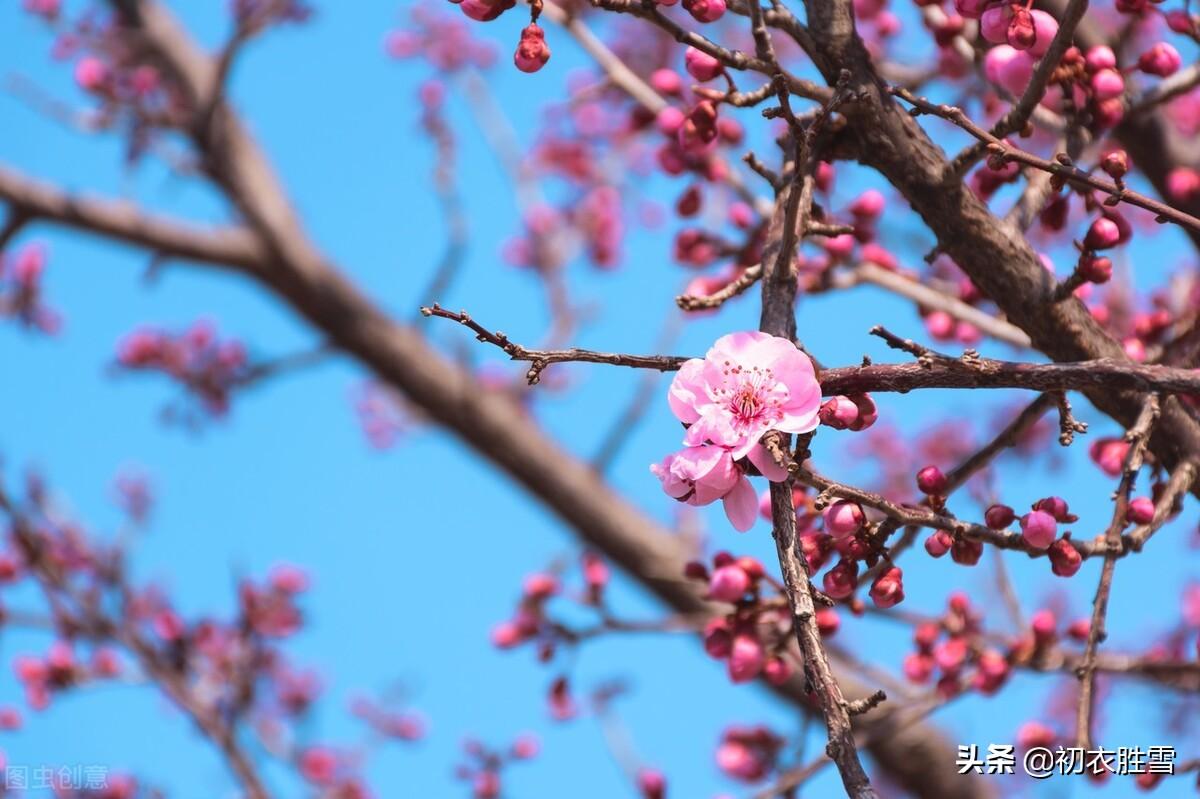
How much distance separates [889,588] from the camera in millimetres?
1757

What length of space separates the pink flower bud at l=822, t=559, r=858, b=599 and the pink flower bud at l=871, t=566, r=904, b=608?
8cm

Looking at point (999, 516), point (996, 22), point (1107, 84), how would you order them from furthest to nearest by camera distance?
point (1107, 84)
point (996, 22)
point (999, 516)

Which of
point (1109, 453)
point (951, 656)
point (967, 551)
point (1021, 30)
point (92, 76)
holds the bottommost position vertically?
point (967, 551)

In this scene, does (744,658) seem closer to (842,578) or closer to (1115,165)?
(842,578)

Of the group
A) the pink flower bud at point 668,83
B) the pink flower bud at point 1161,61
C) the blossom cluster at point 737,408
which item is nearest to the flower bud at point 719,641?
the blossom cluster at point 737,408

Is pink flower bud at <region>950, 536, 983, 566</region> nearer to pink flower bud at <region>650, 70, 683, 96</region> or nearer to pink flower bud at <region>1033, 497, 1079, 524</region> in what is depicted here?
pink flower bud at <region>1033, 497, 1079, 524</region>

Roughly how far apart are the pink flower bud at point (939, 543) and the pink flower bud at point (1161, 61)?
4.49 feet

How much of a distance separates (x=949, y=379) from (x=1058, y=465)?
21.6 feet

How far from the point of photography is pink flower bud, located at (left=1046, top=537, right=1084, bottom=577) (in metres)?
1.81

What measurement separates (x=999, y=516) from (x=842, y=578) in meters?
0.42

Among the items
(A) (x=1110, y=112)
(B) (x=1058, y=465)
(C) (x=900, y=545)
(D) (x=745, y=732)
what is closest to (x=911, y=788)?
(D) (x=745, y=732)

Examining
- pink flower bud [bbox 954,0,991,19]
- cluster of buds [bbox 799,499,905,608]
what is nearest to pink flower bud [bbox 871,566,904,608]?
cluster of buds [bbox 799,499,905,608]

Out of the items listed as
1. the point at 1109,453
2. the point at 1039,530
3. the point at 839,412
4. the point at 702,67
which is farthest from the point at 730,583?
the point at 702,67

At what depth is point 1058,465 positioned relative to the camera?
7.54 metres
